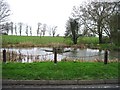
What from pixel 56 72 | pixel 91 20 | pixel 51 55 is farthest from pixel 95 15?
pixel 56 72

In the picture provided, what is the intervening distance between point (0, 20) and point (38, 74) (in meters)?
36.2

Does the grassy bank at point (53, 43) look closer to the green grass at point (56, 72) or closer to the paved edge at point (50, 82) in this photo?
the green grass at point (56, 72)

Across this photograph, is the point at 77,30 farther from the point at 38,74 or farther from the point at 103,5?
the point at 38,74

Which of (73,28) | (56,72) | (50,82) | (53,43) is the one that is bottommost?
(50,82)

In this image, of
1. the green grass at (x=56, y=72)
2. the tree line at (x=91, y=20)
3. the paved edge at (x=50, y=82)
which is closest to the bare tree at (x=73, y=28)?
the tree line at (x=91, y=20)

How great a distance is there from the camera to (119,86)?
28.1ft

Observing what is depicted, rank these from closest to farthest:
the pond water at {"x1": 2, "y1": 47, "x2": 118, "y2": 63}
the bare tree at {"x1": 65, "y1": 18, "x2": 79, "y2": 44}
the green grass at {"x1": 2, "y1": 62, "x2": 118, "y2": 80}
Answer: the green grass at {"x1": 2, "y1": 62, "x2": 118, "y2": 80} < the pond water at {"x1": 2, "y1": 47, "x2": 118, "y2": 63} < the bare tree at {"x1": 65, "y1": 18, "x2": 79, "y2": 44}

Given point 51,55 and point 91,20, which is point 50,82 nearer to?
point 51,55

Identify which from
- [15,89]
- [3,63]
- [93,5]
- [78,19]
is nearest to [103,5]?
[93,5]

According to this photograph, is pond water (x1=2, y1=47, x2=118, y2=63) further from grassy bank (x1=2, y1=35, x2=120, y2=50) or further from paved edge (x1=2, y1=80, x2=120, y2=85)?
grassy bank (x1=2, y1=35, x2=120, y2=50)

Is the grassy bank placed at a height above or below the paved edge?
above

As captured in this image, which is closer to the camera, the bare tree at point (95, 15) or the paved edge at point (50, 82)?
the paved edge at point (50, 82)

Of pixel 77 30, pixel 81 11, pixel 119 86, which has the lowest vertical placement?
pixel 119 86

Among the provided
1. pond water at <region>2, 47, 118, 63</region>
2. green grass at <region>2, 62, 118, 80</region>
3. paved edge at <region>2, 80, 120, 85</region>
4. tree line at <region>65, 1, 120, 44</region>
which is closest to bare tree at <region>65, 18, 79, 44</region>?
tree line at <region>65, 1, 120, 44</region>
